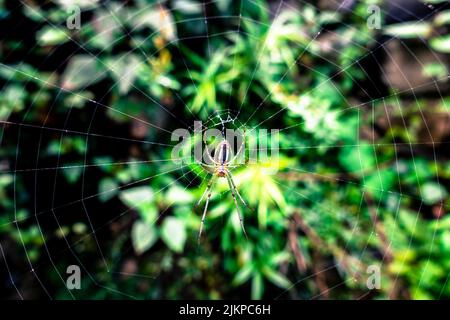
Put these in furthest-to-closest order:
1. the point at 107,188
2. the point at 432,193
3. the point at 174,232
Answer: the point at 432,193, the point at 107,188, the point at 174,232

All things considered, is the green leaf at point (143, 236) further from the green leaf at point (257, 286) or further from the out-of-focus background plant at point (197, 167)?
the green leaf at point (257, 286)

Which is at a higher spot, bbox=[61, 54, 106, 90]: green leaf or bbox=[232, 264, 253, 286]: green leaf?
bbox=[61, 54, 106, 90]: green leaf

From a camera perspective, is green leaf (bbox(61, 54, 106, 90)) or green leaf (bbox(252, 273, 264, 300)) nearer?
green leaf (bbox(61, 54, 106, 90))

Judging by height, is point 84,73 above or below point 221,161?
above

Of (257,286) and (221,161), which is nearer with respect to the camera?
(257,286)

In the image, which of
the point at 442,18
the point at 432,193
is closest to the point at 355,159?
the point at 432,193

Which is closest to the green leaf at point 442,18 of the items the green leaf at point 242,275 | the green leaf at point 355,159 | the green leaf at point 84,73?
the green leaf at point 355,159

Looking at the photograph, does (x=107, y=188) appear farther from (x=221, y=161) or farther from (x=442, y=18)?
(x=442, y=18)

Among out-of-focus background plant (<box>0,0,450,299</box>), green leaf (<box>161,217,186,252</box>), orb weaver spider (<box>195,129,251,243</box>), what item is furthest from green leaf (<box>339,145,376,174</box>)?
green leaf (<box>161,217,186,252</box>)

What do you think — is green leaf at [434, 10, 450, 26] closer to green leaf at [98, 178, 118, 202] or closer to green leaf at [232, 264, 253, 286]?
green leaf at [232, 264, 253, 286]
